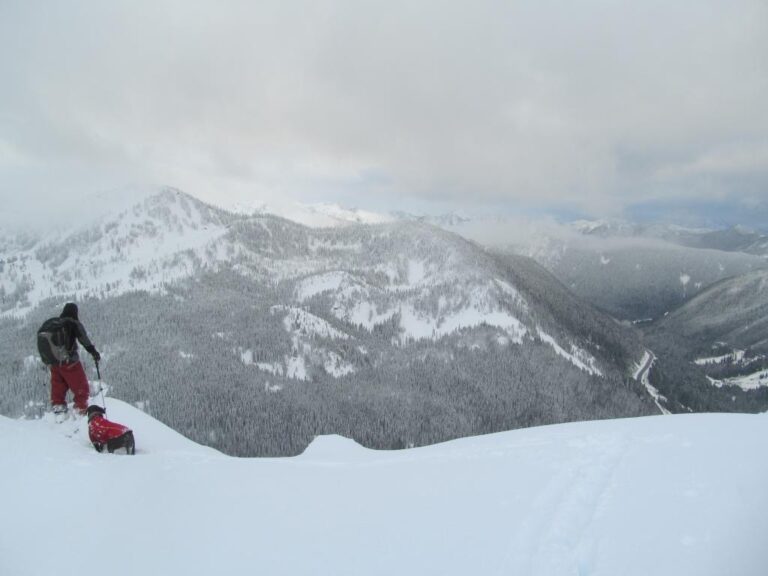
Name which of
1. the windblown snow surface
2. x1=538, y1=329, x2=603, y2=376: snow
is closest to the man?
the windblown snow surface

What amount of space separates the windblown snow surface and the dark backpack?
2.81 meters

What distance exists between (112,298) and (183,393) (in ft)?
371

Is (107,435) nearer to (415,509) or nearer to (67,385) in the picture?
(67,385)

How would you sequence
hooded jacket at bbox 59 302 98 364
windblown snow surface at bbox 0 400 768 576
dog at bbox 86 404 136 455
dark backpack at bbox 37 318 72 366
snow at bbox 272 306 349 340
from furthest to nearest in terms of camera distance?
snow at bbox 272 306 349 340, hooded jacket at bbox 59 302 98 364, dark backpack at bbox 37 318 72 366, dog at bbox 86 404 136 455, windblown snow surface at bbox 0 400 768 576

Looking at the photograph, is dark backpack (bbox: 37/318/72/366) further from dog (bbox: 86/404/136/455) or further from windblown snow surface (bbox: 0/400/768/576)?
windblown snow surface (bbox: 0/400/768/576)

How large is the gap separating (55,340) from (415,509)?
46.3ft

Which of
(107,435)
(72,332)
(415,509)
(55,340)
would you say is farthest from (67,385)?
Result: (415,509)

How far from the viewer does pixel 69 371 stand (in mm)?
15430

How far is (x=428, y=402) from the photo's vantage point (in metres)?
140

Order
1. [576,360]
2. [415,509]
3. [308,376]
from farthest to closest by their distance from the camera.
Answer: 1. [576,360]
2. [308,376]
3. [415,509]

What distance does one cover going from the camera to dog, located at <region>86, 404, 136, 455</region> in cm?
1348

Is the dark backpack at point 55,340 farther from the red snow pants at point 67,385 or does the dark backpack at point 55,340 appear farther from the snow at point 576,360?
the snow at point 576,360

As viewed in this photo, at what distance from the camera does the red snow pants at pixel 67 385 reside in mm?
15320

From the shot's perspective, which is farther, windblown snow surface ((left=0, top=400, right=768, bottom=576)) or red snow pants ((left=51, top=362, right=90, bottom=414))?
red snow pants ((left=51, top=362, right=90, bottom=414))
